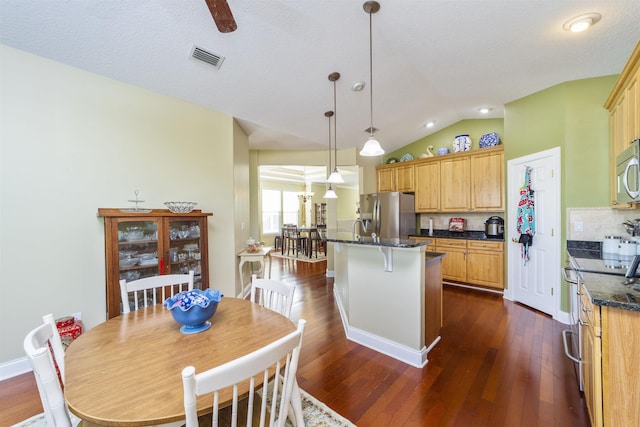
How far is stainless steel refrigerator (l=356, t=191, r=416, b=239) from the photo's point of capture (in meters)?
4.77

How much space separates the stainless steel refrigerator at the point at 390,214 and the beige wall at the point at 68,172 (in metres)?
3.32

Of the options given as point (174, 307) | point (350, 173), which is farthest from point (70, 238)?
point (350, 173)

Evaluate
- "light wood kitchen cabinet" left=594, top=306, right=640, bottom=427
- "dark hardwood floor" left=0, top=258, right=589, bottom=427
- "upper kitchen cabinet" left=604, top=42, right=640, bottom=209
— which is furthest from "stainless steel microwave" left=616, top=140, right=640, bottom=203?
"dark hardwood floor" left=0, top=258, right=589, bottom=427

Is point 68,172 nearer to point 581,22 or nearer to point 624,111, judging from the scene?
point 581,22

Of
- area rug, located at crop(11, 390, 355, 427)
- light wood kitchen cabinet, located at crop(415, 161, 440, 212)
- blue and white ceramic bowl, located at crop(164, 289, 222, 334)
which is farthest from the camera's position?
A: light wood kitchen cabinet, located at crop(415, 161, 440, 212)

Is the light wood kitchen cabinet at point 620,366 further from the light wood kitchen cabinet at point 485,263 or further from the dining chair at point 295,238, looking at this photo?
the dining chair at point 295,238

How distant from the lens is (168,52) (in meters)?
2.26

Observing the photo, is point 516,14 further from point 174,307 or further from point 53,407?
point 53,407

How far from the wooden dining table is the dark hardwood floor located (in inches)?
36.4

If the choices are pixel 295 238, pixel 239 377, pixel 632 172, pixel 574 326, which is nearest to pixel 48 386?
pixel 239 377

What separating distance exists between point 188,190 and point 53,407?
2.48 m

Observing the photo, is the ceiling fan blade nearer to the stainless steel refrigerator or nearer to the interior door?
the interior door

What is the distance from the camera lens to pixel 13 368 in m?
2.07

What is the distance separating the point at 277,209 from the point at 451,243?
6.78m
